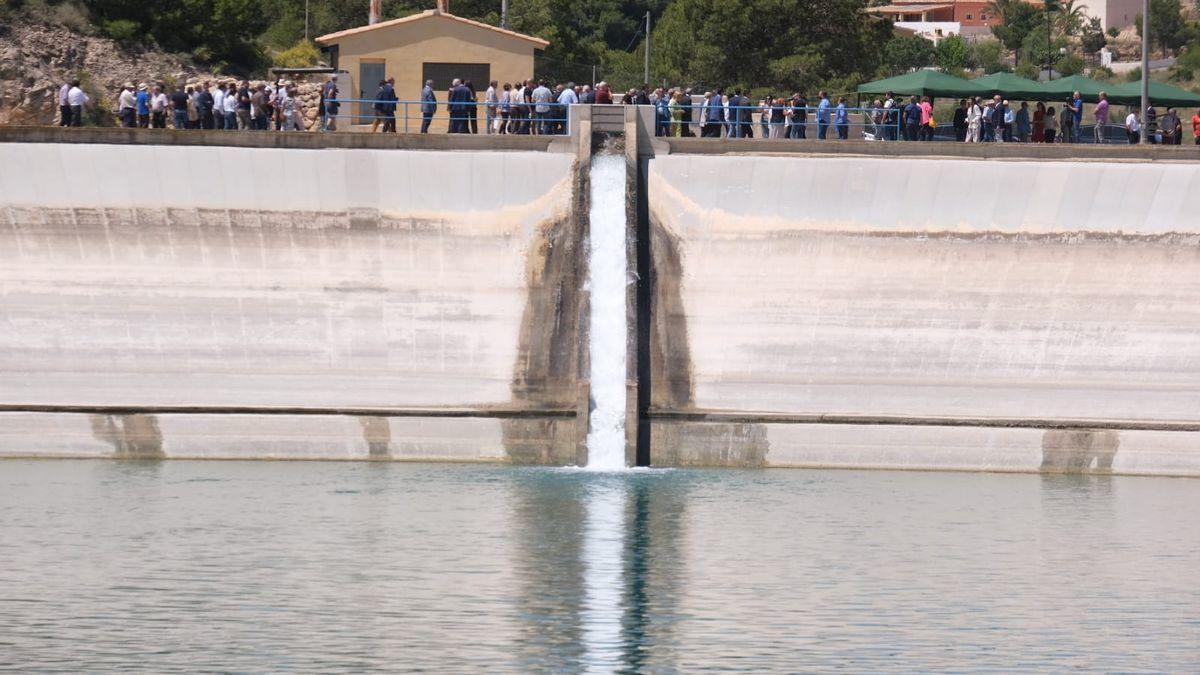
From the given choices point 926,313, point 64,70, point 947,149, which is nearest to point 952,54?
point 64,70

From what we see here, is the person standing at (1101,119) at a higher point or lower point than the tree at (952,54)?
lower

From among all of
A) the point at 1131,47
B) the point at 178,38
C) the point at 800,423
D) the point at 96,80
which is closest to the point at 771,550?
the point at 800,423

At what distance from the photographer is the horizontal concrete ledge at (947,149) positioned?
38.0m

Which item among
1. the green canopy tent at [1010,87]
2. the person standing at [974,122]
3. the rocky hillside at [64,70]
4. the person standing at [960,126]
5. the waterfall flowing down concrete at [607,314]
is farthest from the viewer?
the rocky hillside at [64,70]

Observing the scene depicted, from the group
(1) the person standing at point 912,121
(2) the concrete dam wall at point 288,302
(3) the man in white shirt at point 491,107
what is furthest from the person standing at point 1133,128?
(3) the man in white shirt at point 491,107

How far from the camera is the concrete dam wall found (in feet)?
116

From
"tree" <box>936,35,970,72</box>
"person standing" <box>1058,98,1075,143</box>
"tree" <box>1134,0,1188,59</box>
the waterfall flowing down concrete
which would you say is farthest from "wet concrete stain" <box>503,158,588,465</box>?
"tree" <box>1134,0,1188,59</box>

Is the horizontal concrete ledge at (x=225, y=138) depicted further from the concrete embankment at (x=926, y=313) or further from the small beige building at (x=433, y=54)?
the small beige building at (x=433, y=54)

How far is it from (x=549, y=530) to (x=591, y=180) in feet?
34.9

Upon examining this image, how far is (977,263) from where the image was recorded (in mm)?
36875

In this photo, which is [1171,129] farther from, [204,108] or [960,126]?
[204,108]

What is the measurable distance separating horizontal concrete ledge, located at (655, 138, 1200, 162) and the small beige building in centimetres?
860

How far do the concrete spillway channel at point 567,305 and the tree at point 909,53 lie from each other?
8082cm

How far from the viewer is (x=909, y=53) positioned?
387 feet
